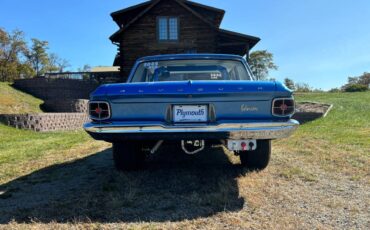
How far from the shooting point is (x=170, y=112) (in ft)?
12.0

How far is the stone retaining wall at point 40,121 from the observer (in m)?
14.5

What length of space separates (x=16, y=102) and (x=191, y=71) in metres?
17.4

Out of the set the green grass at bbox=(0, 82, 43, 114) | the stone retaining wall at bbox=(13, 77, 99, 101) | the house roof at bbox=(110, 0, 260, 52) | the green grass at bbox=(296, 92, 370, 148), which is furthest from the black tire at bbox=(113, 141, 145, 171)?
the stone retaining wall at bbox=(13, 77, 99, 101)

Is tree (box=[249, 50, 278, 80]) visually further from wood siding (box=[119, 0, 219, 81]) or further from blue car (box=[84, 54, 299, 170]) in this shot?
blue car (box=[84, 54, 299, 170])

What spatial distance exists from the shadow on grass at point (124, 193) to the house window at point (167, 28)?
17879 millimetres

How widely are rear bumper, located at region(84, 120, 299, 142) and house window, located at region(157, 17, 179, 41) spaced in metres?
19.3

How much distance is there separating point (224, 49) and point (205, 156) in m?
18.9

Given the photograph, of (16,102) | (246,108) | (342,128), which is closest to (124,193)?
(246,108)

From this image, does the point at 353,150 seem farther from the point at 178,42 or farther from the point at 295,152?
the point at 178,42

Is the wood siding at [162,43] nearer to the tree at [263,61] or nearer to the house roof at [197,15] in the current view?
the house roof at [197,15]

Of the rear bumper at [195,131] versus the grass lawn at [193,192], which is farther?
the rear bumper at [195,131]

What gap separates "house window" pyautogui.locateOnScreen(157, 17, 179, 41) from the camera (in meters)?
22.4

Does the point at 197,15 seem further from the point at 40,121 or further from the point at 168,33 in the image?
the point at 40,121

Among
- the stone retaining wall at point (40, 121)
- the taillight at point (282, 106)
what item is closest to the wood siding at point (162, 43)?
the stone retaining wall at point (40, 121)
